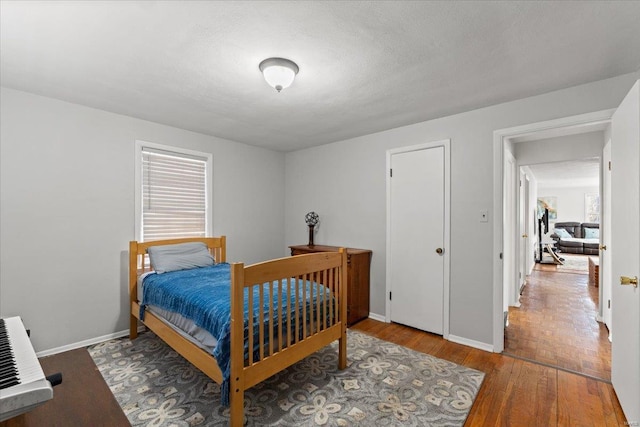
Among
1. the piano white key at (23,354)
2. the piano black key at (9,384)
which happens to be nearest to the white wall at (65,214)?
the piano white key at (23,354)

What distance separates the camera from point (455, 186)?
9.91 feet

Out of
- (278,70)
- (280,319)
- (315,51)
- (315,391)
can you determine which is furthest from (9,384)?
(315,51)

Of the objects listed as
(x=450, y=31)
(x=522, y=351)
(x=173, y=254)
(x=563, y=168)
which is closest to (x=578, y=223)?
(x=563, y=168)

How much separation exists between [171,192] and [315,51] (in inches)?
101

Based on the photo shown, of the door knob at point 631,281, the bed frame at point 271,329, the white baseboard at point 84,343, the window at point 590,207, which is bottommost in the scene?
the white baseboard at point 84,343

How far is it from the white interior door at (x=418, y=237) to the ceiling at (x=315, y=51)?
69cm

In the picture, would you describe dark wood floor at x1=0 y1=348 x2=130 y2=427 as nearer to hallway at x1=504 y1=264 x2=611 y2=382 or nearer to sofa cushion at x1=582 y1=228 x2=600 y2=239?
hallway at x1=504 y1=264 x2=611 y2=382

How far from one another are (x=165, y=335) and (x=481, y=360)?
276 cm

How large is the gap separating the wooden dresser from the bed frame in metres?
0.78

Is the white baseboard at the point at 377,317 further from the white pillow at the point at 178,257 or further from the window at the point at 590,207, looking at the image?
the window at the point at 590,207

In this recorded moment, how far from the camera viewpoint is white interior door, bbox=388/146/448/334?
10.3ft

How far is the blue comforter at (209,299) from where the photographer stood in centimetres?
174

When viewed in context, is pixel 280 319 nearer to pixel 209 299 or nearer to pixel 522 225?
pixel 209 299

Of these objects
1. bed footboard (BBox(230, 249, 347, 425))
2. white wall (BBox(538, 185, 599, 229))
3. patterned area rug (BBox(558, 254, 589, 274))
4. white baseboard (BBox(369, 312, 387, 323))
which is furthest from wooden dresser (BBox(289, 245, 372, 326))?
white wall (BBox(538, 185, 599, 229))
